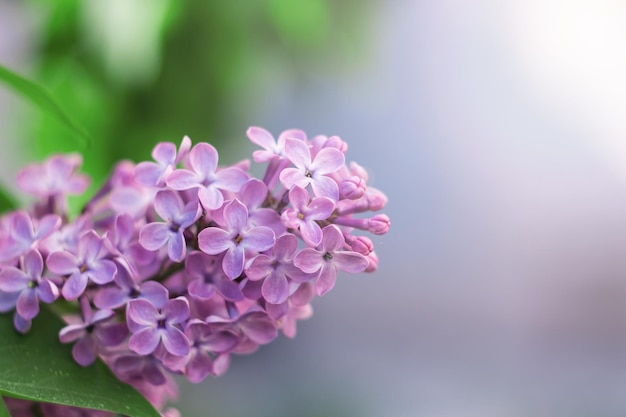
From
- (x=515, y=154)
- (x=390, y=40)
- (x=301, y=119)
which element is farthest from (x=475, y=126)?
(x=301, y=119)

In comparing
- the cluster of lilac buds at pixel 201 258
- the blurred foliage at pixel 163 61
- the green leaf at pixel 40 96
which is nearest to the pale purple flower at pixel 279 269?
the cluster of lilac buds at pixel 201 258

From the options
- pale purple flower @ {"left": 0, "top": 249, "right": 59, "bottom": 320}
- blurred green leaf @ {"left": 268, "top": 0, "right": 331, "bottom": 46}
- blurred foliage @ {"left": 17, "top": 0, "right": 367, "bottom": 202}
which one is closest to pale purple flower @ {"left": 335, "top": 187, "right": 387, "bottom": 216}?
pale purple flower @ {"left": 0, "top": 249, "right": 59, "bottom": 320}

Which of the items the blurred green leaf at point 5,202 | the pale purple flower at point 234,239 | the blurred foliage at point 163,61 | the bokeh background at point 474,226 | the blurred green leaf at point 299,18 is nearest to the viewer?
the pale purple flower at point 234,239

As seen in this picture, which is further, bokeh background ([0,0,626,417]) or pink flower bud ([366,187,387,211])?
bokeh background ([0,0,626,417])

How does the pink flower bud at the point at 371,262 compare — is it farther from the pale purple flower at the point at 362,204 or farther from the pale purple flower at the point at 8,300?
the pale purple flower at the point at 8,300

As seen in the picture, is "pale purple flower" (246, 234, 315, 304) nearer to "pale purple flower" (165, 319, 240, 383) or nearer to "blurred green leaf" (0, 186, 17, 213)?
"pale purple flower" (165, 319, 240, 383)
